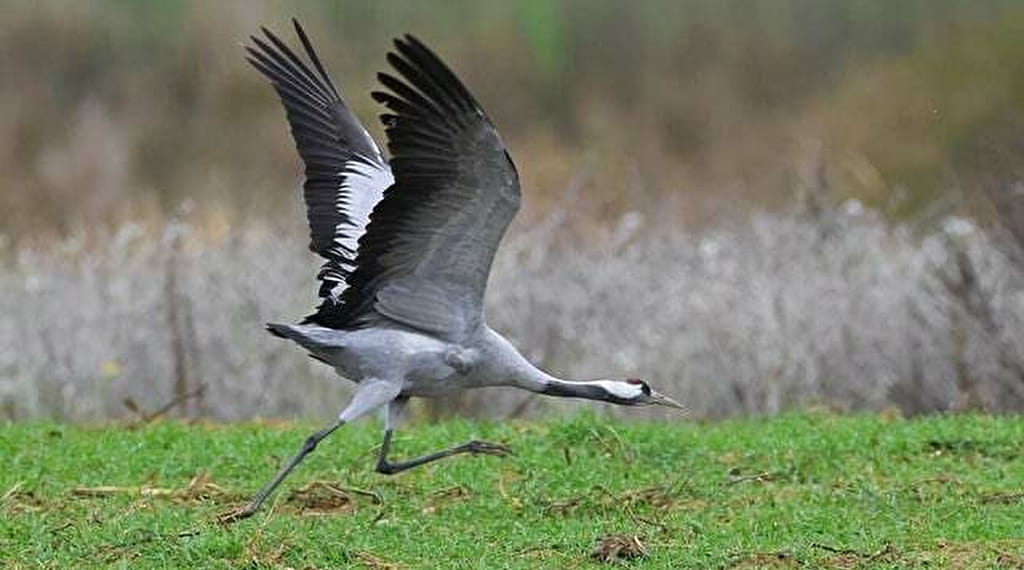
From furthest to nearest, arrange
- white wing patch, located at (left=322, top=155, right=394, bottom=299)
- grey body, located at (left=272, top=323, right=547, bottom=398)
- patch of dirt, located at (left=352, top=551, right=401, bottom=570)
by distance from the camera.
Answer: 1. white wing patch, located at (left=322, top=155, right=394, bottom=299)
2. grey body, located at (left=272, top=323, right=547, bottom=398)
3. patch of dirt, located at (left=352, top=551, right=401, bottom=570)

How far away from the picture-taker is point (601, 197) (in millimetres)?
17516

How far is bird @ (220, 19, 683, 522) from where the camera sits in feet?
28.0

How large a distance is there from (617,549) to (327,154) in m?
3.14

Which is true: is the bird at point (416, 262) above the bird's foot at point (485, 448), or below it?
above

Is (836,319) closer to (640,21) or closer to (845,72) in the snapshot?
(845,72)

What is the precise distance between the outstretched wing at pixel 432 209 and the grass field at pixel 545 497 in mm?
794

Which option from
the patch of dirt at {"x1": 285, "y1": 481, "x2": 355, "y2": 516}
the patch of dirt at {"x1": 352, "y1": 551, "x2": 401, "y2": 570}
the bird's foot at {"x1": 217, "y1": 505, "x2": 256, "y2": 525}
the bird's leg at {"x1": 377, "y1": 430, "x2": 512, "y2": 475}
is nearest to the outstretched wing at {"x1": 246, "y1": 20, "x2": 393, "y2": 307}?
the bird's leg at {"x1": 377, "y1": 430, "x2": 512, "y2": 475}

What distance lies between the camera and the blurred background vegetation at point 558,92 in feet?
64.8

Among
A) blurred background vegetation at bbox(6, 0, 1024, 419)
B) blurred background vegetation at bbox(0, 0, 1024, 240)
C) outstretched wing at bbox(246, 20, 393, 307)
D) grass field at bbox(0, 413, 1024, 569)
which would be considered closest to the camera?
grass field at bbox(0, 413, 1024, 569)

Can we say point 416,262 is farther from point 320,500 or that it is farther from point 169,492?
point 169,492

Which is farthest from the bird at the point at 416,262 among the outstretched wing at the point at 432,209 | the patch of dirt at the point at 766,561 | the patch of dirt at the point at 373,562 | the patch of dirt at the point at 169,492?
the patch of dirt at the point at 766,561

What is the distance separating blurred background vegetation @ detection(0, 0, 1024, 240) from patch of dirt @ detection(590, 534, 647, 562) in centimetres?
936

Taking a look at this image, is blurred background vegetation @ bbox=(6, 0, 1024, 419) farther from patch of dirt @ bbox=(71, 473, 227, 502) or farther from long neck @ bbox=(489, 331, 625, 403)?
long neck @ bbox=(489, 331, 625, 403)

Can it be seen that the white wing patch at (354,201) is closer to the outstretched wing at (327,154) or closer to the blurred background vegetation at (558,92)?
the outstretched wing at (327,154)
